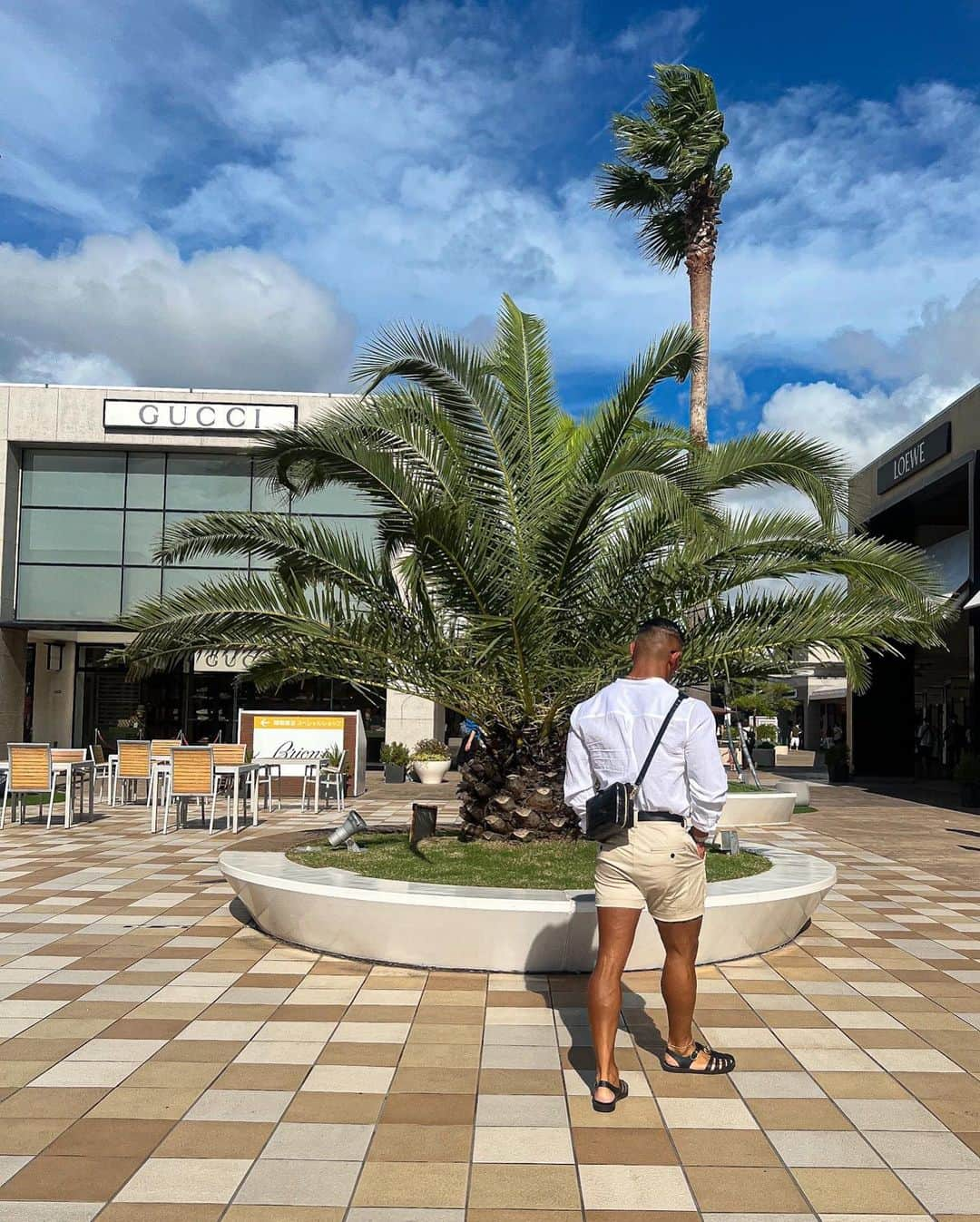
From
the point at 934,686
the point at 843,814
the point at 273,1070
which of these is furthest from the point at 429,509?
the point at 934,686

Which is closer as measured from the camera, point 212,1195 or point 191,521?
point 212,1195

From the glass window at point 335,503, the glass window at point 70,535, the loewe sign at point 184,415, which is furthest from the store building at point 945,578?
the glass window at point 70,535

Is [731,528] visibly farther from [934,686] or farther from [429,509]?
[934,686]

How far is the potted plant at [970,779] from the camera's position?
712 inches

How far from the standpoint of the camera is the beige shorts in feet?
13.2

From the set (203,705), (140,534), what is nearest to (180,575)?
(140,534)

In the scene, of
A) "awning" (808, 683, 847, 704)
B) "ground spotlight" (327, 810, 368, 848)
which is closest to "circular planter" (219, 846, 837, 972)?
"ground spotlight" (327, 810, 368, 848)

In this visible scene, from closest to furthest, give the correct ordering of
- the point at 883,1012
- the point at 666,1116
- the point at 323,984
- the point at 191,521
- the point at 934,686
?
the point at 666,1116
the point at 883,1012
the point at 323,984
the point at 191,521
the point at 934,686

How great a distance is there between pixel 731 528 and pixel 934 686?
1123 inches

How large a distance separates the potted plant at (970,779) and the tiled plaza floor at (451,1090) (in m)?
11.8

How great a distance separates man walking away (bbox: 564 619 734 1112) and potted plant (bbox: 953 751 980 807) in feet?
51.3

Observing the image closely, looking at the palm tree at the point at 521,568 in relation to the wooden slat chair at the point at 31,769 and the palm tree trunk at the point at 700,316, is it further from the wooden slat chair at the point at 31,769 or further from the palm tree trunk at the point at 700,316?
the palm tree trunk at the point at 700,316

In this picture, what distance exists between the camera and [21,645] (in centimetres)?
2395

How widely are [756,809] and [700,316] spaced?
24.7 ft
